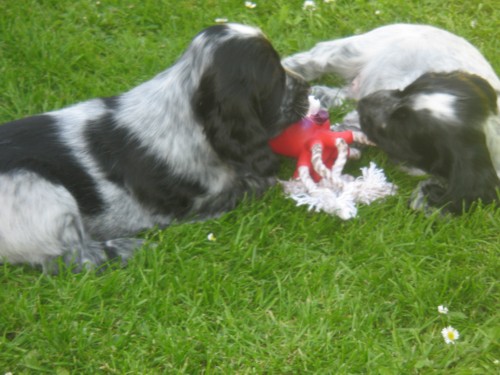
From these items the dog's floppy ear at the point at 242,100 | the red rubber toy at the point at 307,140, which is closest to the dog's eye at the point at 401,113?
the red rubber toy at the point at 307,140

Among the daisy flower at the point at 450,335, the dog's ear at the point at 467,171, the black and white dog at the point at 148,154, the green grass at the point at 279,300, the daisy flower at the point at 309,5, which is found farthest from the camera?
the daisy flower at the point at 309,5

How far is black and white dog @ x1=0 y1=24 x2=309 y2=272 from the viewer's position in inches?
150

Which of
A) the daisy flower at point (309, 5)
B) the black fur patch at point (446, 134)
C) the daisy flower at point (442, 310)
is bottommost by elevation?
the daisy flower at point (442, 310)

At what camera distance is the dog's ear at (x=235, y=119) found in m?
3.81

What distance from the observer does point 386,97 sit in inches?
182

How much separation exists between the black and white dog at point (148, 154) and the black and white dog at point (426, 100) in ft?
2.02

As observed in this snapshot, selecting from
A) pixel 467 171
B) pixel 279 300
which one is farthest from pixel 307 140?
pixel 279 300

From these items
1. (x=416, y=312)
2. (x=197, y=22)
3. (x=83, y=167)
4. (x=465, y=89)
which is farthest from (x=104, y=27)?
(x=416, y=312)

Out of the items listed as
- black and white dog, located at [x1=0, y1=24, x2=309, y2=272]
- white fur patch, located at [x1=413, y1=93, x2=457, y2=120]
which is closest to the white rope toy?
black and white dog, located at [x1=0, y1=24, x2=309, y2=272]

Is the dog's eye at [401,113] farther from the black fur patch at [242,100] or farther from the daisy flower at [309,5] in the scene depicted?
the daisy flower at [309,5]

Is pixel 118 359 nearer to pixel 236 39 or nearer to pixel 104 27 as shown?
pixel 236 39

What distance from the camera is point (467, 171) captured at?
4062 millimetres

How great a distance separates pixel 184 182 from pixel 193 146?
0.22 m

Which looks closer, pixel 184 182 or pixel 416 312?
pixel 416 312
